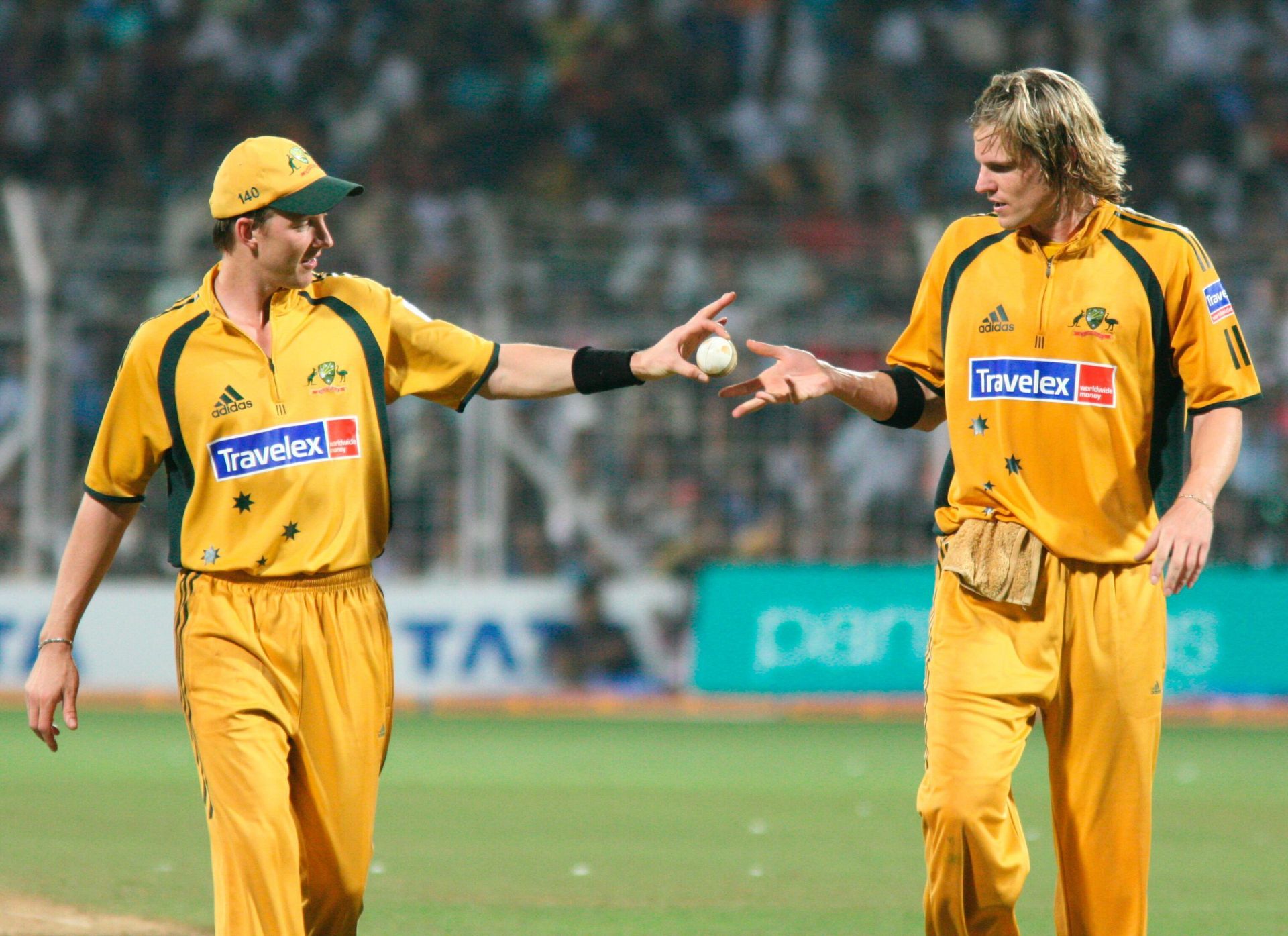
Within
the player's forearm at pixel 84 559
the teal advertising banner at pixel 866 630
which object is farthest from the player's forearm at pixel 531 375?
the teal advertising banner at pixel 866 630

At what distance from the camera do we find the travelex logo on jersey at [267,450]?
16.4 feet

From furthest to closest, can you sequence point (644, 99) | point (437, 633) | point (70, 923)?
point (644, 99)
point (437, 633)
point (70, 923)

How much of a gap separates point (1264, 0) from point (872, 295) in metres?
9.19

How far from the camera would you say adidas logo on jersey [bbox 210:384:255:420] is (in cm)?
499

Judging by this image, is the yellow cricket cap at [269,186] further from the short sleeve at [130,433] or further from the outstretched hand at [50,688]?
the outstretched hand at [50,688]

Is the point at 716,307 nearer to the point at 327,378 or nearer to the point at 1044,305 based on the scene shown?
the point at 1044,305

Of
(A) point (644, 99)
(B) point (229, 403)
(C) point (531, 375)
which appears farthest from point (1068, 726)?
(A) point (644, 99)

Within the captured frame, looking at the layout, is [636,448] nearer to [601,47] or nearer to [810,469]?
[810,469]

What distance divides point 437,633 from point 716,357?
10128 millimetres

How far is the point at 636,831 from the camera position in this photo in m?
9.32

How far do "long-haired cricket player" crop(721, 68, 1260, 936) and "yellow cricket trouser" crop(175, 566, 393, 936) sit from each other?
5.04 feet

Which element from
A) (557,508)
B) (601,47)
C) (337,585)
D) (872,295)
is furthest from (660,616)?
(337,585)

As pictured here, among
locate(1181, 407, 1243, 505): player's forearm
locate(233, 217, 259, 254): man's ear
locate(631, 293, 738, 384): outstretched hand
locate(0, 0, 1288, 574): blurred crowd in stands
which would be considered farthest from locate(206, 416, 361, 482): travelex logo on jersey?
locate(0, 0, 1288, 574): blurred crowd in stands

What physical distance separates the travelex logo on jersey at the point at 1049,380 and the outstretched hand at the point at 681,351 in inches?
30.5
